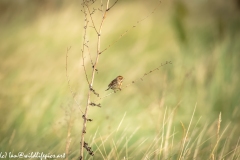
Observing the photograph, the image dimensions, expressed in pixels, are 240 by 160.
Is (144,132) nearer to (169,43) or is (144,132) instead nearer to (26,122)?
(26,122)

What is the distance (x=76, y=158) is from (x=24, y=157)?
10.7 inches

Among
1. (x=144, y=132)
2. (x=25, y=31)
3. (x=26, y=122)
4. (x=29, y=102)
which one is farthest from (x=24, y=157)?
(x=25, y=31)

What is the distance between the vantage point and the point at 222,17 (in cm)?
352

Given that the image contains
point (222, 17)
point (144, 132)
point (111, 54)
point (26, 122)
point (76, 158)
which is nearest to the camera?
point (76, 158)

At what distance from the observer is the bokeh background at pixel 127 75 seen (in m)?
2.34

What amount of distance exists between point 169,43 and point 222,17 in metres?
0.56

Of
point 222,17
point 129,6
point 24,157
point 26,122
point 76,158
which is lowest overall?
point 76,158

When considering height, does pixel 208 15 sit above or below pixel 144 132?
above

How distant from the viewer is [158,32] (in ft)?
11.5

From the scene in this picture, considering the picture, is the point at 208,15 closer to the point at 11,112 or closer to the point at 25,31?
the point at 25,31

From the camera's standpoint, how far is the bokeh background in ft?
7.67

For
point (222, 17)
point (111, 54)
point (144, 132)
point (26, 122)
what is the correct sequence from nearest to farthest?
point (26, 122) < point (144, 132) < point (111, 54) < point (222, 17)

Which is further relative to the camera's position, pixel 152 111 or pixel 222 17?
pixel 222 17

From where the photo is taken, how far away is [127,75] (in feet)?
10.1
